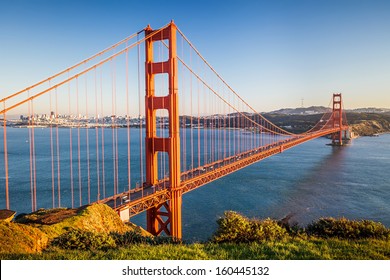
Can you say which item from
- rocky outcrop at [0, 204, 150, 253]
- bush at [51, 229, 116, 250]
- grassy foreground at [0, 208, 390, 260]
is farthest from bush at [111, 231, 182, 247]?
rocky outcrop at [0, 204, 150, 253]

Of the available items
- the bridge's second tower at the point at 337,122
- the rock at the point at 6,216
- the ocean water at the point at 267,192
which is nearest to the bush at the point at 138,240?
the rock at the point at 6,216

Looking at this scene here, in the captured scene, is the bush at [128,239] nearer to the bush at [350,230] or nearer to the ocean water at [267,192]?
the bush at [350,230]

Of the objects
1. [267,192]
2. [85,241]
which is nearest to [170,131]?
[85,241]

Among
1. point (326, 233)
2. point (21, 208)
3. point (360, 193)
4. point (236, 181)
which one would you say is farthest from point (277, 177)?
point (326, 233)

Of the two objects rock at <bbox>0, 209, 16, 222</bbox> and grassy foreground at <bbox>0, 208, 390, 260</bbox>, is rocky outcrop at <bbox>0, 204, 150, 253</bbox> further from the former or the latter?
rock at <bbox>0, 209, 16, 222</bbox>

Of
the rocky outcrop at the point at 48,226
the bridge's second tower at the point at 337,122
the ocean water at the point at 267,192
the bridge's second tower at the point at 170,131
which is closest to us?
the rocky outcrop at the point at 48,226

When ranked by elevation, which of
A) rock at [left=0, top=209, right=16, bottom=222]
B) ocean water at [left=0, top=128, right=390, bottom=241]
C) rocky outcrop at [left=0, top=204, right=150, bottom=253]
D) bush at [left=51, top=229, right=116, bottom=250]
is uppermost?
rock at [left=0, top=209, right=16, bottom=222]
